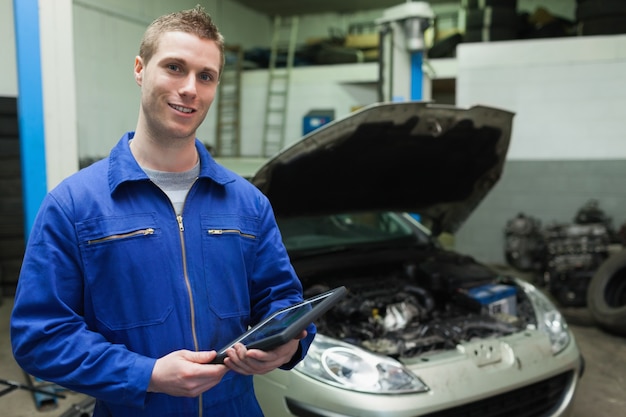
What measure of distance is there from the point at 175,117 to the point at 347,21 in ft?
31.4

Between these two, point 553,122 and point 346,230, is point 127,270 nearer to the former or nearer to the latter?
point 346,230

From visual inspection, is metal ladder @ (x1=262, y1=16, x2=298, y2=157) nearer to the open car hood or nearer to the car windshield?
the car windshield

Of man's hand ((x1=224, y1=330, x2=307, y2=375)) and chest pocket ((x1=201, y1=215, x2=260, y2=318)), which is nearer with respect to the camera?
man's hand ((x1=224, y1=330, x2=307, y2=375))

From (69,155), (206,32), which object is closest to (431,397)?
(206,32)

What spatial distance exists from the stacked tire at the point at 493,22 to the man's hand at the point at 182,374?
21.8 ft

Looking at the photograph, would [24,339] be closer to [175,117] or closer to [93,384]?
[93,384]

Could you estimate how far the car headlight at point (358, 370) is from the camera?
2006 mm

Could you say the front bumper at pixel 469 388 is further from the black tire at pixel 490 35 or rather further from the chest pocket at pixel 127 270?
the black tire at pixel 490 35

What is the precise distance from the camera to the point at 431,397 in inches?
78.7

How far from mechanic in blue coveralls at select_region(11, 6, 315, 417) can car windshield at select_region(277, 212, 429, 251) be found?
1.68 m

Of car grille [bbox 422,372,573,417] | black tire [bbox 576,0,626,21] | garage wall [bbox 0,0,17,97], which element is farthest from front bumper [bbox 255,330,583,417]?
black tire [bbox 576,0,626,21]

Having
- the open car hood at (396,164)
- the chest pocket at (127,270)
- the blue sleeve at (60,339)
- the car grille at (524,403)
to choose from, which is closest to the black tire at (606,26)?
the open car hood at (396,164)

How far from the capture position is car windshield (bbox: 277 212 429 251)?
120 inches

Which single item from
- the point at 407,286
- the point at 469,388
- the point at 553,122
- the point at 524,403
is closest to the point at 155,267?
the point at 469,388
